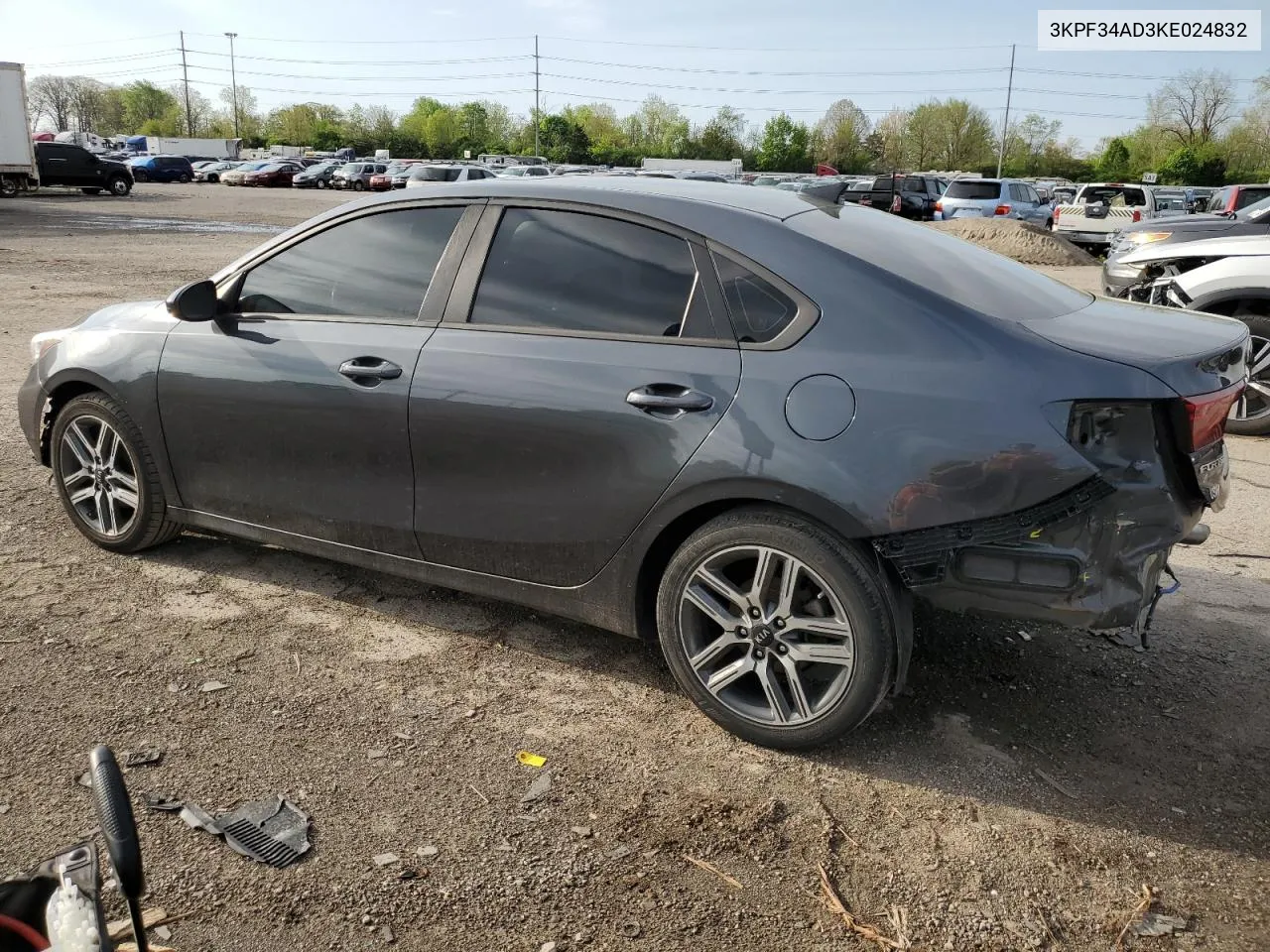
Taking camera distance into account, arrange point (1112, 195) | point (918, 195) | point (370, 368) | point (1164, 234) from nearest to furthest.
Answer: point (370, 368), point (1164, 234), point (1112, 195), point (918, 195)

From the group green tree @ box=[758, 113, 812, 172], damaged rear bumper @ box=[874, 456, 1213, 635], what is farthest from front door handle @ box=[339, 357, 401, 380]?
green tree @ box=[758, 113, 812, 172]

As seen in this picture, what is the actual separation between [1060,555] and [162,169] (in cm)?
6363

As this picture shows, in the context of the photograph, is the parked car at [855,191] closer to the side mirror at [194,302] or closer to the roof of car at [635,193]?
the roof of car at [635,193]

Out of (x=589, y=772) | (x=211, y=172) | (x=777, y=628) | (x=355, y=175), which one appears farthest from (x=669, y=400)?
(x=211, y=172)

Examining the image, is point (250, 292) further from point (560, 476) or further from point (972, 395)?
point (972, 395)

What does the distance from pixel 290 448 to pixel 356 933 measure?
81.3 inches

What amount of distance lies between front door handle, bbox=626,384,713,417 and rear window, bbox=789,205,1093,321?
0.66 meters

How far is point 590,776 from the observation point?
10.4 ft

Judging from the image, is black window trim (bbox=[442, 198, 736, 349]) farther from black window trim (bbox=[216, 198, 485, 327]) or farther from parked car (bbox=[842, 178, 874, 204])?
parked car (bbox=[842, 178, 874, 204])

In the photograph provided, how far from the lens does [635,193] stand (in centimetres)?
362

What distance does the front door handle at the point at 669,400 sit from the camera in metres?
3.21

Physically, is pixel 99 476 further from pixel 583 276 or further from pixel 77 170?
pixel 77 170

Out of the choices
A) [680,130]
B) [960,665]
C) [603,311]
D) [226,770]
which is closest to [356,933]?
[226,770]

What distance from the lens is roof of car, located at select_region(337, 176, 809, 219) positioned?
11.6 feet
